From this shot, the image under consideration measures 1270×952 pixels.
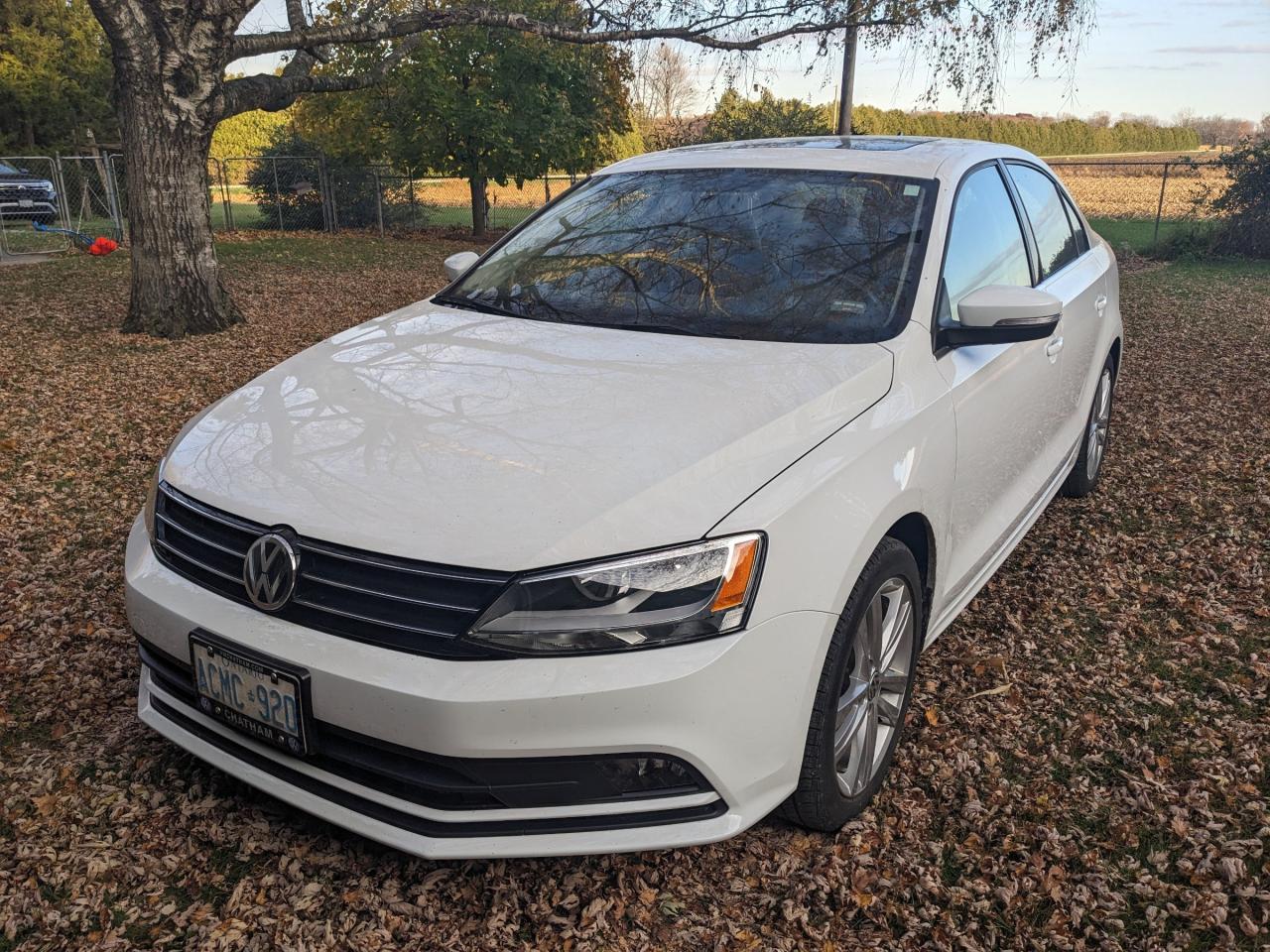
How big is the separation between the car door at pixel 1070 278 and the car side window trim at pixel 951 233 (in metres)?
0.06

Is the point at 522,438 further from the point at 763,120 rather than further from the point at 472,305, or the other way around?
the point at 763,120

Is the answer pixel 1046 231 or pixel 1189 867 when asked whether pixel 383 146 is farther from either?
pixel 1189 867

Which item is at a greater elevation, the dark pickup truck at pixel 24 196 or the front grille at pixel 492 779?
the dark pickup truck at pixel 24 196

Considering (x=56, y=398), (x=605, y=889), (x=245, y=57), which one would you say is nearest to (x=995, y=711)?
(x=605, y=889)

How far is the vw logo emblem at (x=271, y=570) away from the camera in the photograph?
7.48 feet

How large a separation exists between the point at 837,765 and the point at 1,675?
294cm

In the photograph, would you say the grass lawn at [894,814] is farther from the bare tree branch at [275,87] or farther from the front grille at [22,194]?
the front grille at [22,194]

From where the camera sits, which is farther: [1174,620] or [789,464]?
[1174,620]

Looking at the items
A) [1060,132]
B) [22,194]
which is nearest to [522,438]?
[22,194]

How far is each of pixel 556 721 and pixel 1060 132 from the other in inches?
1915

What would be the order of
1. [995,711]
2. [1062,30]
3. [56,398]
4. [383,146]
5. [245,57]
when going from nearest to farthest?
[995,711]
[56,398]
[1062,30]
[245,57]
[383,146]

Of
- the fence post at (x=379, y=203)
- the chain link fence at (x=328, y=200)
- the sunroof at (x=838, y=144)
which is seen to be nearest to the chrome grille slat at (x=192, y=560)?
the sunroof at (x=838, y=144)

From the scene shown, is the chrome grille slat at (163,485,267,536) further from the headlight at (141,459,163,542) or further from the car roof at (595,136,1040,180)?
the car roof at (595,136,1040,180)

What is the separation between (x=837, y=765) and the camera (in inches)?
105
